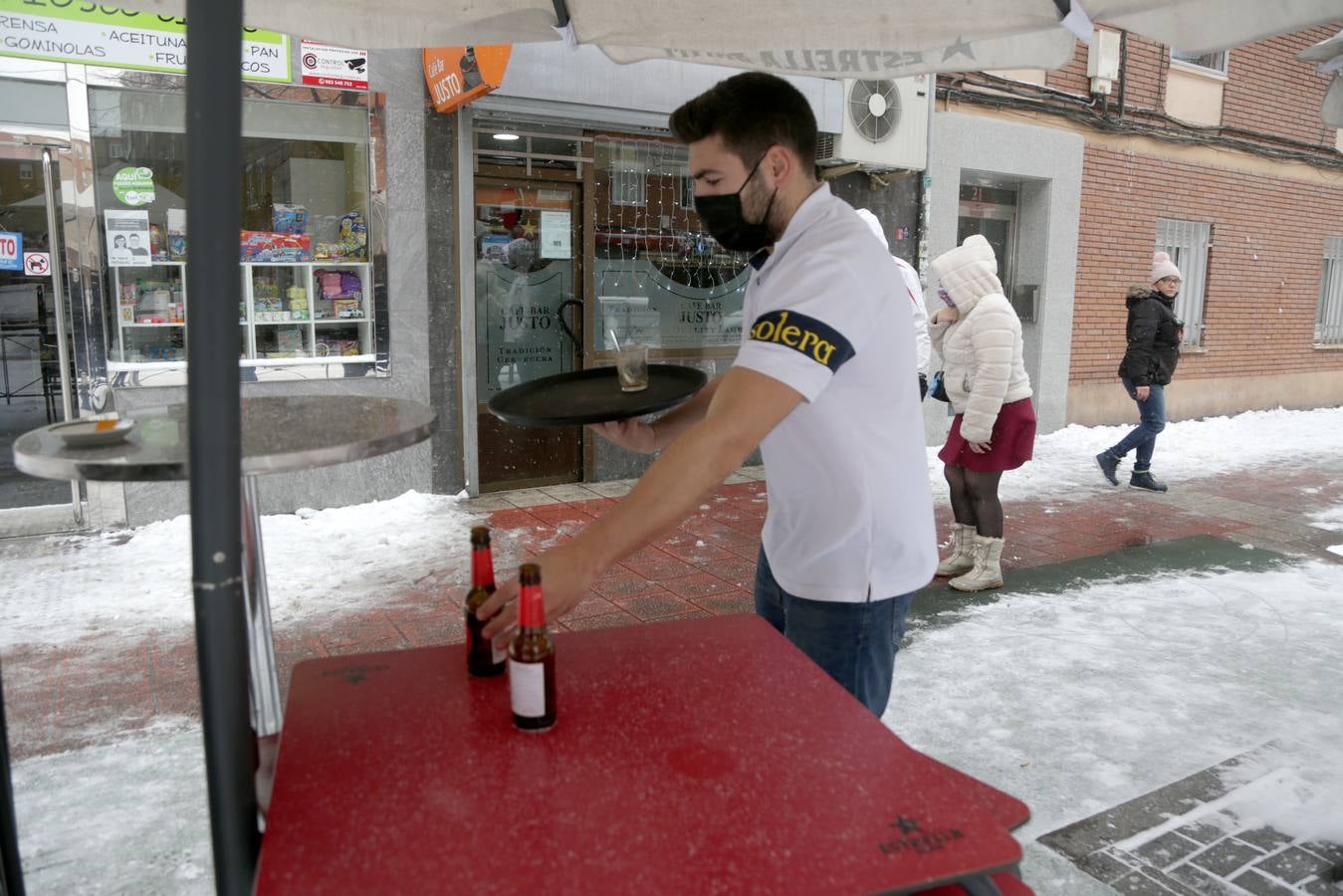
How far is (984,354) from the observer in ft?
17.5

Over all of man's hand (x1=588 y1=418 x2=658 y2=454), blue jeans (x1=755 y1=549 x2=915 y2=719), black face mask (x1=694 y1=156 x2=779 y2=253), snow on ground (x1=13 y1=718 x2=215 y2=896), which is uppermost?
black face mask (x1=694 y1=156 x2=779 y2=253)

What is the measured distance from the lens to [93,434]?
5.58 ft

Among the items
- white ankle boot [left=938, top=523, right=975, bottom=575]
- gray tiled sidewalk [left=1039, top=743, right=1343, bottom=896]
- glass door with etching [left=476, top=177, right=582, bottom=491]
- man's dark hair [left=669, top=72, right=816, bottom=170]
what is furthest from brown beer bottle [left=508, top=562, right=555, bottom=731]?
glass door with etching [left=476, top=177, right=582, bottom=491]

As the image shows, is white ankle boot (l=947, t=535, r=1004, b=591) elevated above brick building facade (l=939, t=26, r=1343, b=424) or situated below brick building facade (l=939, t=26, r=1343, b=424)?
below

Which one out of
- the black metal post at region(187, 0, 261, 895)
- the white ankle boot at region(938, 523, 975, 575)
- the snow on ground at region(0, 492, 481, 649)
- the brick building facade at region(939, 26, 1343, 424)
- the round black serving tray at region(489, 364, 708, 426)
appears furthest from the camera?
the brick building facade at region(939, 26, 1343, 424)

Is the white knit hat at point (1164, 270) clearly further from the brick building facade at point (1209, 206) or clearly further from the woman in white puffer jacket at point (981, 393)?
the woman in white puffer jacket at point (981, 393)

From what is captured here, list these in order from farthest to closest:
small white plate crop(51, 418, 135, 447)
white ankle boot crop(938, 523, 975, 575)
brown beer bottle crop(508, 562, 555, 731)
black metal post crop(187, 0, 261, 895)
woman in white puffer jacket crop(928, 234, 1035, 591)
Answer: white ankle boot crop(938, 523, 975, 575) < woman in white puffer jacket crop(928, 234, 1035, 591) < small white plate crop(51, 418, 135, 447) < brown beer bottle crop(508, 562, 555, 731) < black metal post crop(187, 0, 261, 895)

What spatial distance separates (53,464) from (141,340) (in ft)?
18.1

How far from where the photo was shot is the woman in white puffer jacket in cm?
534

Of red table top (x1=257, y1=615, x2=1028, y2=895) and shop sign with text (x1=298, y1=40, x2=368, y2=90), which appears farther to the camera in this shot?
shop sign with text (x1=298, y1=40, x2=368, y2=90)

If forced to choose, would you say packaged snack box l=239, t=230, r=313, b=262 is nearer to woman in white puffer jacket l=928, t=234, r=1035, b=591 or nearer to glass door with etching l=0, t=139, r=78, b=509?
glass door with etching l=0, t=139, r=78, b=509

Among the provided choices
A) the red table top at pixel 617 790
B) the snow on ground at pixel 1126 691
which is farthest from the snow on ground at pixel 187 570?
the red table top at pixel 617 790

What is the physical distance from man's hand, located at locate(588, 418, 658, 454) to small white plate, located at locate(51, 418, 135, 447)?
3.46ft

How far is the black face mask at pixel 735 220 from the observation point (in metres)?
2.28
